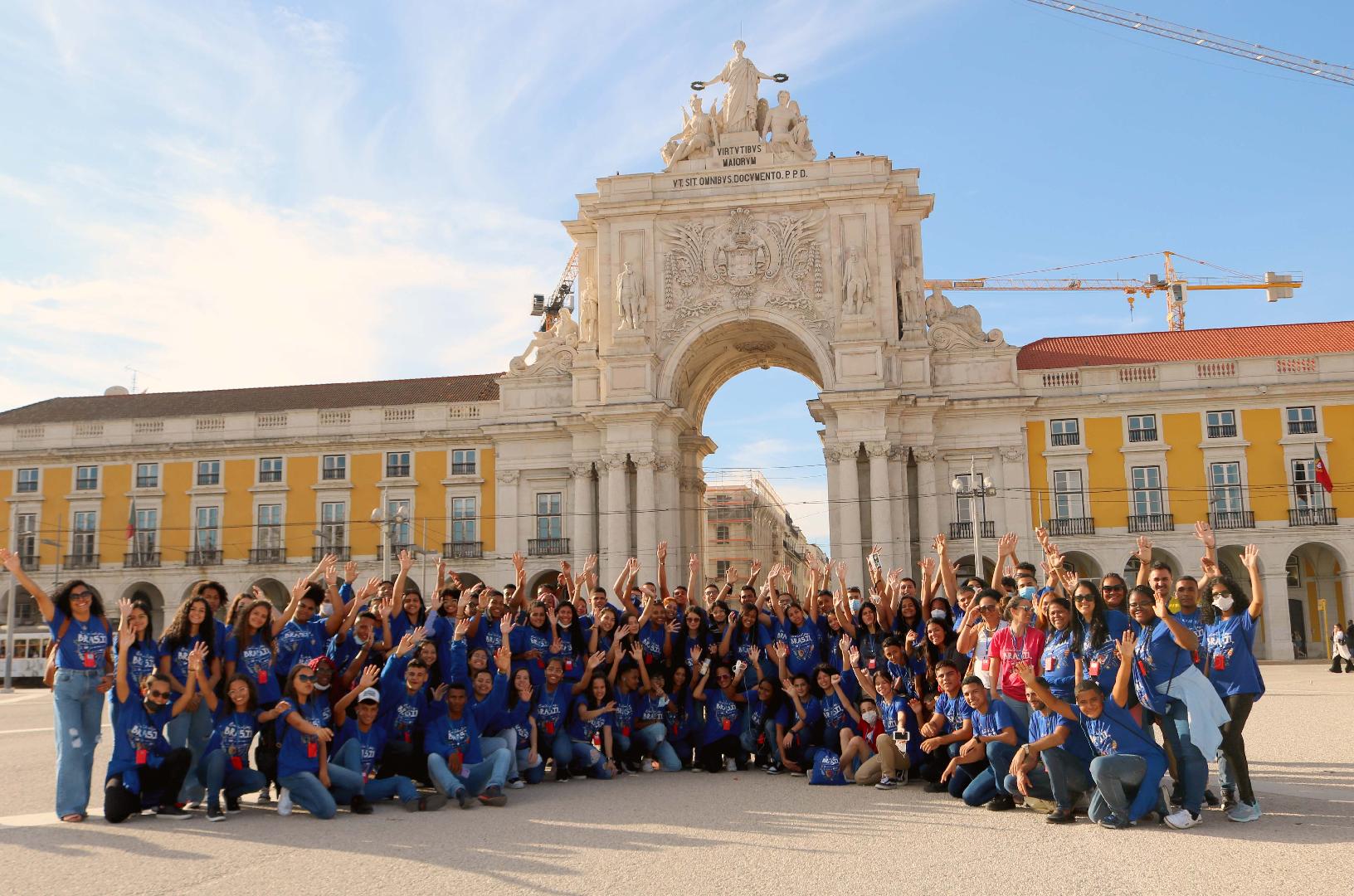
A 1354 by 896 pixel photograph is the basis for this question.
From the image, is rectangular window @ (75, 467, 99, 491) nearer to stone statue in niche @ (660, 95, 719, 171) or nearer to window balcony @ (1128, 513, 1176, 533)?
stone statue in niche @ (660, 95, 719, 171)

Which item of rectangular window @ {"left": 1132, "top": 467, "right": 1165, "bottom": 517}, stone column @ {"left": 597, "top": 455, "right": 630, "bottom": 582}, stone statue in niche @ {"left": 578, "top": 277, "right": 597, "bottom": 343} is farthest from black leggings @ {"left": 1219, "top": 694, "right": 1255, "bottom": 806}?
stone statue in niche @ {"left": 578, "top": 277, "right": 597, "bottom": 343}

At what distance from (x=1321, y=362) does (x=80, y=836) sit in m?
45.8

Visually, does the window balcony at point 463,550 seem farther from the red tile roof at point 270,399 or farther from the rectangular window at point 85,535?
the rectangular window at point 85,535

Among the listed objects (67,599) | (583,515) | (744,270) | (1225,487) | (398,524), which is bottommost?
(67,599)

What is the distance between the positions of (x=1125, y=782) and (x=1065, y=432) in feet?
122

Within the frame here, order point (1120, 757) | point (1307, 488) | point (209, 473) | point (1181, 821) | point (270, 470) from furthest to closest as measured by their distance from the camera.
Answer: point (209, 473) → point (270, 470) → point (1307, 488) → point (1120, 757) → point (1181, 821)

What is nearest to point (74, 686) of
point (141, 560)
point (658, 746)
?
point (658, 746)

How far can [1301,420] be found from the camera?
44.0 m

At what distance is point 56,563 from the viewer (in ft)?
167

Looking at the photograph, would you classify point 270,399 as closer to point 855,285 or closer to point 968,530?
point 855,285

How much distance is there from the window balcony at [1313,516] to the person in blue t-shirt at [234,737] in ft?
136

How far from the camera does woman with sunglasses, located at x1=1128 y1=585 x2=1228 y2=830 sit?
10047 millimetres

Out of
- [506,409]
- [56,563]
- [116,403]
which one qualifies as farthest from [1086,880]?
[116,403]

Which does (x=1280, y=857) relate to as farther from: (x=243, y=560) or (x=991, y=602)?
(x=243, y=560)
